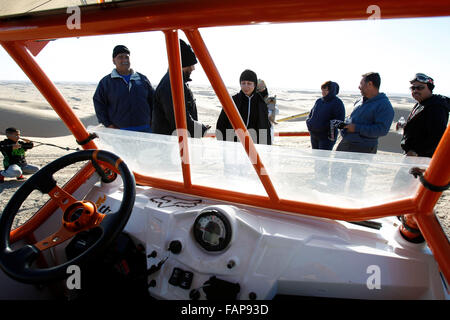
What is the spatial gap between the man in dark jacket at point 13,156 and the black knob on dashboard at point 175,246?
15.0 feet

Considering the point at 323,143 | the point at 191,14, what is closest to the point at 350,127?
the point at 323,143

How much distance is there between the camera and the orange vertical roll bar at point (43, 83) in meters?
1.51

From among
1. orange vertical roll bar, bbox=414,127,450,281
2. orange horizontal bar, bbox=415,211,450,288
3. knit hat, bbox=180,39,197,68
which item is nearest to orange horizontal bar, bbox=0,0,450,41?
orange vertical roll bar, bbox=414,127,450,281

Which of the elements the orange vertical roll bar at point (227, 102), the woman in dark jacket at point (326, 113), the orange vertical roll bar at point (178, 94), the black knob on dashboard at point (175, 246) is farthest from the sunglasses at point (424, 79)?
the black knob on dashboard at point (175, 246)

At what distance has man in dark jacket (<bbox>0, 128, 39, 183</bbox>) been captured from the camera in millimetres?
4703

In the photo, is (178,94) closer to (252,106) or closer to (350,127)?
(252,106)

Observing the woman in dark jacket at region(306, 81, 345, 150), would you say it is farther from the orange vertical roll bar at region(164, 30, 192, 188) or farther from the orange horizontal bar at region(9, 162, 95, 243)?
the orange horizontal bar at region(9, 162, 95, 243)

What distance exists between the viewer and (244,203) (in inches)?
64.3

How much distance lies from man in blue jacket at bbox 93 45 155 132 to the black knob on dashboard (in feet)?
7.41

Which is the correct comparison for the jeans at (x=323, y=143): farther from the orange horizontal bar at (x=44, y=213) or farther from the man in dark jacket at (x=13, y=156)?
the man in dark jacket at (x=13, y=156)

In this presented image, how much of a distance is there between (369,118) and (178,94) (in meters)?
2.37
